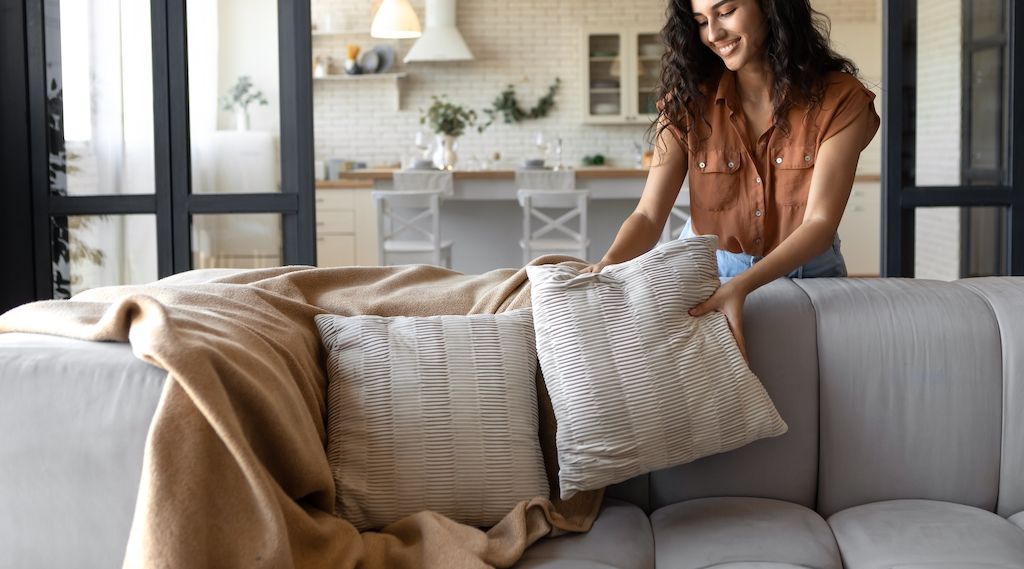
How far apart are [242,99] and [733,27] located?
2.38 metres

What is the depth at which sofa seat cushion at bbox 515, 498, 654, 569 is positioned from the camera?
1.84 metres

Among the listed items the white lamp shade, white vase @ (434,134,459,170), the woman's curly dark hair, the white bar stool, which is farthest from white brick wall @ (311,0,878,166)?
the woman's curly dark hair

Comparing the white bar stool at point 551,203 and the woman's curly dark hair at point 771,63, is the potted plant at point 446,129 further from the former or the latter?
the woman's curly dark hair at point 771,63

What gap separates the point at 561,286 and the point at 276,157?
95.1 inches

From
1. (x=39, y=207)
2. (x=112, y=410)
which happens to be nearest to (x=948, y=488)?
(x=112, y=410)

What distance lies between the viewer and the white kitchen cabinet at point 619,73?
977 centimetres

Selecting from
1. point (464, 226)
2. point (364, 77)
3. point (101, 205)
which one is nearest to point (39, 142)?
point (101, 205)

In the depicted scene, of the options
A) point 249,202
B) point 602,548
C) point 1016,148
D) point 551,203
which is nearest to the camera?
point 602,548

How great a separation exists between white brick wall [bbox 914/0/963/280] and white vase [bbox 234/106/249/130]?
Answer: 2543 mm

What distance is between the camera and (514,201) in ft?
25.5

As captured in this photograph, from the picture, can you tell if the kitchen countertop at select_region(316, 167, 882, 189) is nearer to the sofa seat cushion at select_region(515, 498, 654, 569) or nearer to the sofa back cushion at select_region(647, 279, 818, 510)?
the sofa back cushion at select_region(647, 279, 818, 510)

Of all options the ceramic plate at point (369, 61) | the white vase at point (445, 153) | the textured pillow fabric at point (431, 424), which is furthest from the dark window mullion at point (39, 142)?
the ceramic plate at point (369, 61)

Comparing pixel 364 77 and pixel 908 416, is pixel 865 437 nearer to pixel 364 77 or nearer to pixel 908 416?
pixel 908 416

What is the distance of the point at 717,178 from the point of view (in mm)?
2551
